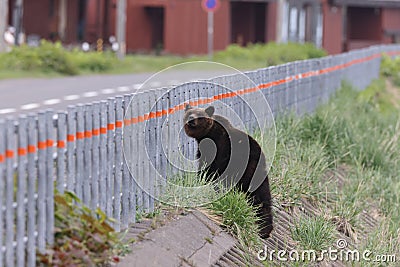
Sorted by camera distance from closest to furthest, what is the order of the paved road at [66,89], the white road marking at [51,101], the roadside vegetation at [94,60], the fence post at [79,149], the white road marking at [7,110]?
the fence post at [79,149]
the white road marking at [7,110]
the paved road at [66,89]
the white road marking at [51,101]
the roadside vegetation at [94,60]

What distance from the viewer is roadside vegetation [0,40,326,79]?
28250mm

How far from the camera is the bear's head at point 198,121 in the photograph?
8531 mm

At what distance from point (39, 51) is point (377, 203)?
17.5 meters

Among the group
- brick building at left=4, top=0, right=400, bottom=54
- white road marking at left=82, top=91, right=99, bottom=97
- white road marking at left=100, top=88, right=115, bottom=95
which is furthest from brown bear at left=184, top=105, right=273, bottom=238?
brick building at left=4, top=0, right=400, bottom=54

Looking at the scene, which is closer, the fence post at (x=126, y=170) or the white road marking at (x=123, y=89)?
the fence post at (x=126, y=170)

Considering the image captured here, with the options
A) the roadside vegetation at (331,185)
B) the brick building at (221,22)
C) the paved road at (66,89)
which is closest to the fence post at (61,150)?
the roadside vegetation at (331,185)

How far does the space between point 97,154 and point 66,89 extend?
17062 millimetres

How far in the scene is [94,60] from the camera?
31.7 meters

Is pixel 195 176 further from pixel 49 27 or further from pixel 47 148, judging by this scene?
pixel 49 27

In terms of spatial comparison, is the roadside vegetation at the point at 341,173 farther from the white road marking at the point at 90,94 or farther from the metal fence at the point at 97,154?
the white road marking at the point at 90,94

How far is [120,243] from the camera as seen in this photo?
698 centimetres

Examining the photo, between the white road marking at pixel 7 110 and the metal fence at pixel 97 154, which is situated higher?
the metal fence at pixel 97 154

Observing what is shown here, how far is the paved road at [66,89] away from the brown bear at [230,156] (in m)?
9.70

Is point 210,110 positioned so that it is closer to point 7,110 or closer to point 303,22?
point 7,110
